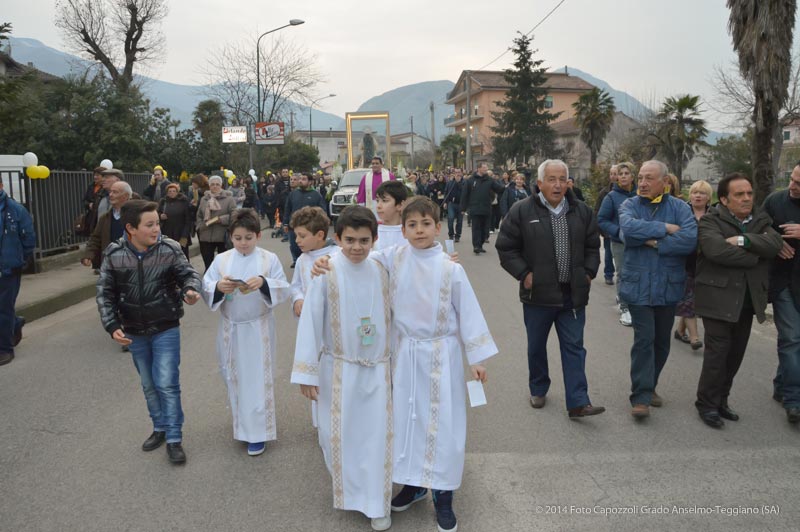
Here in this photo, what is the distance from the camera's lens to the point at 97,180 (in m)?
9.95

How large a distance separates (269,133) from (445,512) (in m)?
35.6

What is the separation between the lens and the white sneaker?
3.54m

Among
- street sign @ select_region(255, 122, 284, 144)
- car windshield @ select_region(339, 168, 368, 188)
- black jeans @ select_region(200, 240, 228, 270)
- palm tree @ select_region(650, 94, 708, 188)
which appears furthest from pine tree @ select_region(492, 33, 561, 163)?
black jeans @ select_region(200, 240, 228, 270)

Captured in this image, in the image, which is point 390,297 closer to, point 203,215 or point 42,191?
point 203,215

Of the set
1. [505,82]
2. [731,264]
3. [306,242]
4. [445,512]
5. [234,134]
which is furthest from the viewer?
[505,82]

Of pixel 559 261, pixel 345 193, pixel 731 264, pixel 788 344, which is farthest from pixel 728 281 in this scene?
pixel 345 193

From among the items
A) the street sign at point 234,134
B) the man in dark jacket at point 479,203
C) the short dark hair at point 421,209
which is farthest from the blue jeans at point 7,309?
the street sign at point 234,134

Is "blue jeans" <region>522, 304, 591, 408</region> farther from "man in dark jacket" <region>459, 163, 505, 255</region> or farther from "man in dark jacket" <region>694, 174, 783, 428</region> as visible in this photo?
"man in dark jacket" <region>459, 163, 505, 255</region>

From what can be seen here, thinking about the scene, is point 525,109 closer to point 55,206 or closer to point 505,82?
point 505,82

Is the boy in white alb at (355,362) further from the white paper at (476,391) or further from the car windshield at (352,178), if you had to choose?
the car windshield at (352,178)

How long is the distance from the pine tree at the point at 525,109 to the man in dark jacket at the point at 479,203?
43878 millimetres

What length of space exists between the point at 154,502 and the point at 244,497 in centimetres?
51

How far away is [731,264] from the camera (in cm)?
495

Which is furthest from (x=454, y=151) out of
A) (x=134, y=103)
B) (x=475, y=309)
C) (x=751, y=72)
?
(x=475, y=309)
